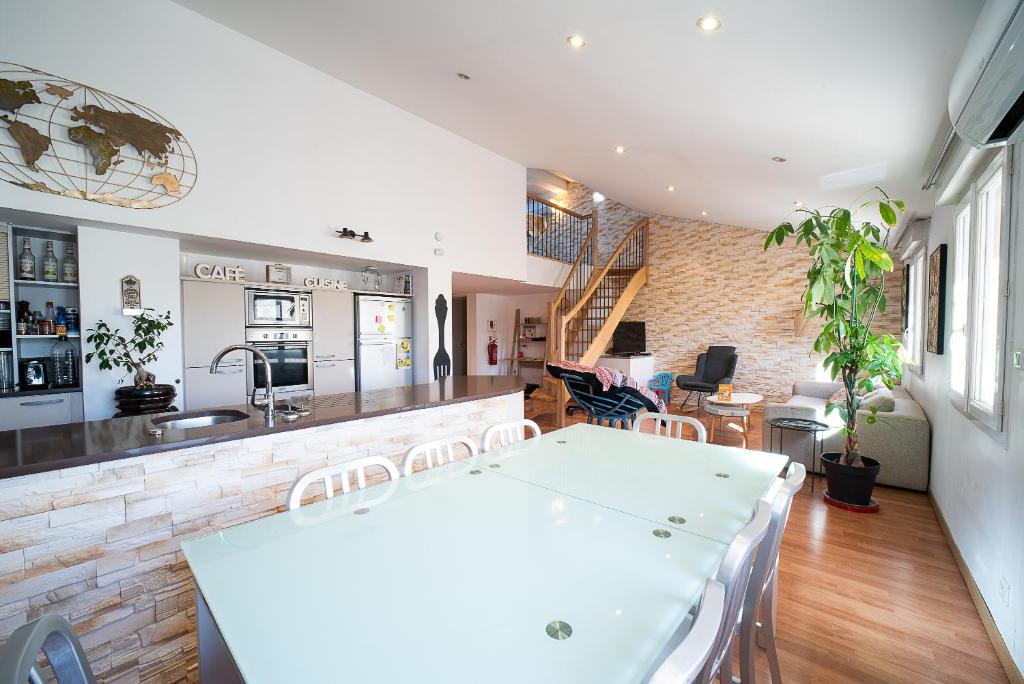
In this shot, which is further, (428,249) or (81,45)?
(428,249)

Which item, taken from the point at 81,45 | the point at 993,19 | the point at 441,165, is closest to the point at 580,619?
the point at 993,19

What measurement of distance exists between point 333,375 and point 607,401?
2.83 m

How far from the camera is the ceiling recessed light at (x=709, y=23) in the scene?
236 cm

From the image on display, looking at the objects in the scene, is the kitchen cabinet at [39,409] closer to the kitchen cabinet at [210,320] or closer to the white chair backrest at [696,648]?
the kitchen cabinet at [210,320]

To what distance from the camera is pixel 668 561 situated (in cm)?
114

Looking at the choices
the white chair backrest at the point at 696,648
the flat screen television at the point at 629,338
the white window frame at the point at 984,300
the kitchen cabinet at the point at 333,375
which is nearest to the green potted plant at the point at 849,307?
the white window frame at the point at 984,300

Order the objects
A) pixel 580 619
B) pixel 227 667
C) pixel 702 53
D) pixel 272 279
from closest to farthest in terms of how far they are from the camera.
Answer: pixel 580 619, pixel 227 667, pixel 702 53, pixel 272 279

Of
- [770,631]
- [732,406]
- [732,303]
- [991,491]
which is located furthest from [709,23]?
[732,303]

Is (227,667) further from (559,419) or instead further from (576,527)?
(559,419)

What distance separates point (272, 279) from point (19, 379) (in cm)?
190

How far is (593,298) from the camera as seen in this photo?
8.77 meters

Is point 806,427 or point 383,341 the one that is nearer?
point 806,427

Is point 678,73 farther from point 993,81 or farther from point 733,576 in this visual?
point 733,576

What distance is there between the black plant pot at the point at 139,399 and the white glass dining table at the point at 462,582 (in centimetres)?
236
